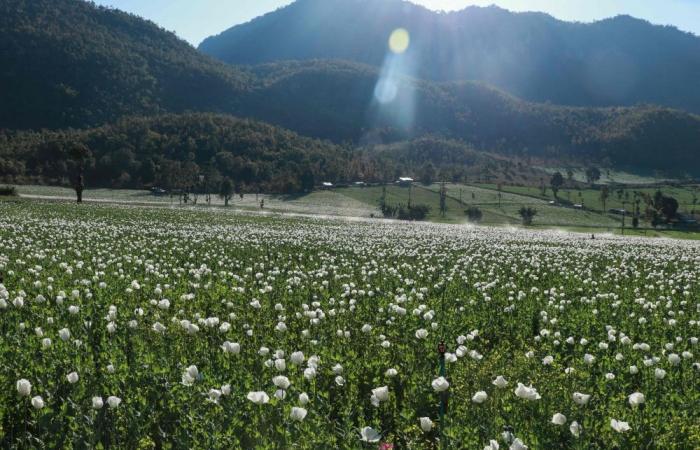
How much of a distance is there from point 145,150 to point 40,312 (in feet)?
489

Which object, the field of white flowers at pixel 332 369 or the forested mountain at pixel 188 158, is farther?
the forested mountain at pixel 188 158

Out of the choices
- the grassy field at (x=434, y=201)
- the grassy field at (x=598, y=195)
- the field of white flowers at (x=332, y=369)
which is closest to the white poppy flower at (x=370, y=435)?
the field of white flowers at (x=332, y=369)

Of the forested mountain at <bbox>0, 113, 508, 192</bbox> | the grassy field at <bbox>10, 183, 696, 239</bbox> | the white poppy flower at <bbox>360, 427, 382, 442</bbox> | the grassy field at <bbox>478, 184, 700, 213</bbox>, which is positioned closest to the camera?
the white poppy flower at <bbox>360, 427, 382, 442</bbox>

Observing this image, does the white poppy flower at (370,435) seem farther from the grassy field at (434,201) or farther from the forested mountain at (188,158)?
the forested mountain at (188,158)

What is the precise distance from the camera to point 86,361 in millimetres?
6871

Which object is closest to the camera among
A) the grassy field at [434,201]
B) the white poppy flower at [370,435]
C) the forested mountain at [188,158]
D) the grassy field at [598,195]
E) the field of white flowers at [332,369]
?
the white poppy flower at [370,435]

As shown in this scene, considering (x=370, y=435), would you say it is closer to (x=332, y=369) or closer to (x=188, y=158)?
(x=332, y=369)

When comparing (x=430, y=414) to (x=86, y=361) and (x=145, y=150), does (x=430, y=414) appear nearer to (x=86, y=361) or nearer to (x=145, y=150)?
(x=86, y=361)

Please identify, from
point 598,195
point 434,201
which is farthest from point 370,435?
point 598,195

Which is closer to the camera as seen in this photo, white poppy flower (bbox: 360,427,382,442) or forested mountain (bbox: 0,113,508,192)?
white poppy flower (bbox: 360,427,382,442)

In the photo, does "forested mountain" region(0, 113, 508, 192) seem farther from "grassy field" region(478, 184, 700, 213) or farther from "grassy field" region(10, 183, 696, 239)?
"grassy field" region(478, 184, 700, 213)

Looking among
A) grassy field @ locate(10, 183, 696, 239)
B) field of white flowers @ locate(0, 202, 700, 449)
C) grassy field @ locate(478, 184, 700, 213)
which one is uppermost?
grassy field @ locate(478, 184, 700, 213)

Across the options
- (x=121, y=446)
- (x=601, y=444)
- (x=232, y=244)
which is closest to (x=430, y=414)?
(x=601, y=444)

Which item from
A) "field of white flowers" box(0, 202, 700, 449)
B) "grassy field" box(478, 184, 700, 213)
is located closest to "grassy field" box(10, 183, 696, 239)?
"grassy field" box(478, 184, 700, 213)
